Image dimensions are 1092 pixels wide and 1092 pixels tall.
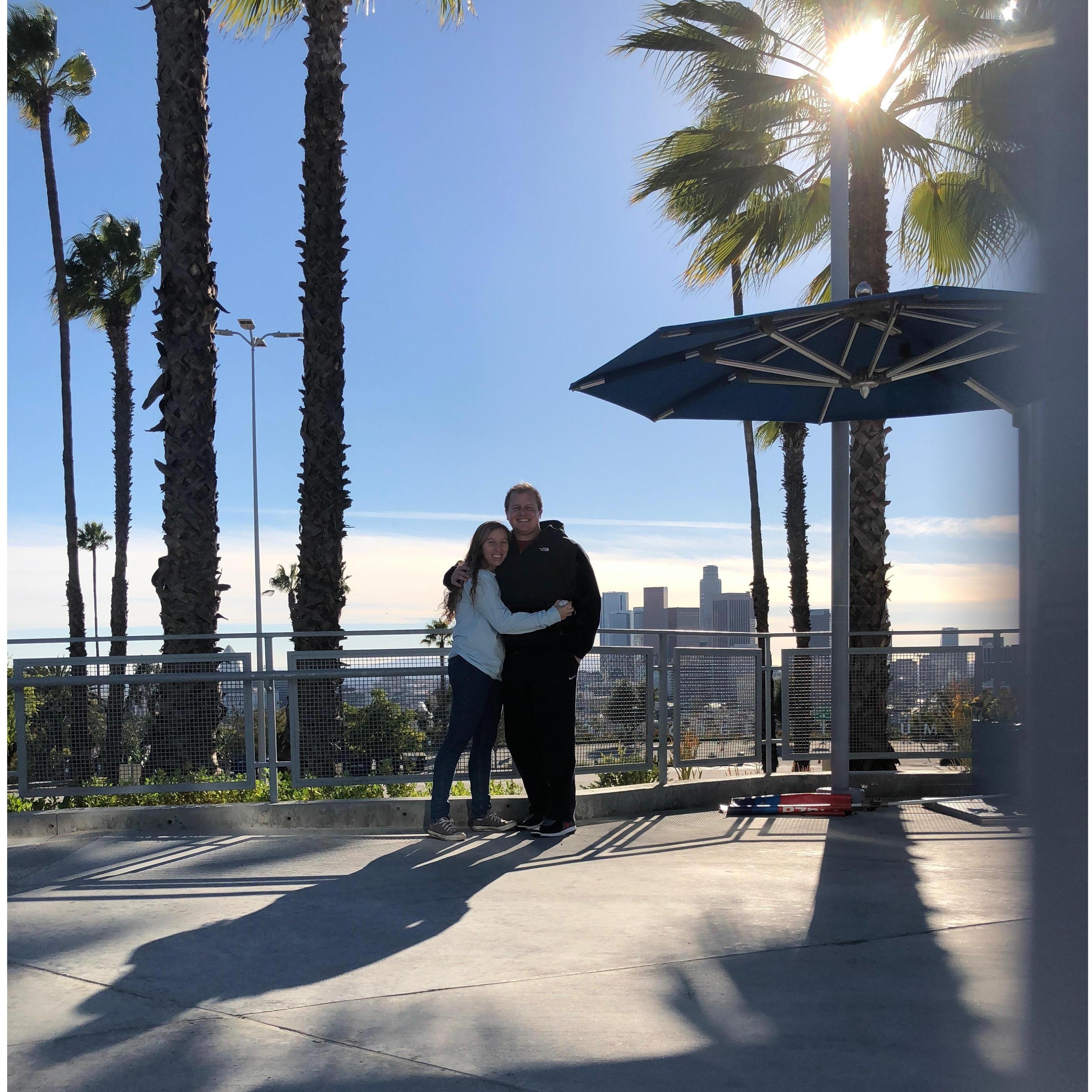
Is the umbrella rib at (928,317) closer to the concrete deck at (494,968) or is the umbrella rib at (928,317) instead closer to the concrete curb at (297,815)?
the concrete deck at (494,968)

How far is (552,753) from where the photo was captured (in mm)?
6121

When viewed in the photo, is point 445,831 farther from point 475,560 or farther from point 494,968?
point 494,968

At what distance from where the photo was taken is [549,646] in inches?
241

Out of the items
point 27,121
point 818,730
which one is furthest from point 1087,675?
point 27,121

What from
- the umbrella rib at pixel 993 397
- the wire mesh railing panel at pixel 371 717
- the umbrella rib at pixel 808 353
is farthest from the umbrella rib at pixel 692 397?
the umbrella rib at pixel 993 397

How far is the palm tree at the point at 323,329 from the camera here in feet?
35.7

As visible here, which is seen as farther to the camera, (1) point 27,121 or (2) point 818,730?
(1) point 27,121

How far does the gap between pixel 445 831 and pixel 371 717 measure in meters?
1.15

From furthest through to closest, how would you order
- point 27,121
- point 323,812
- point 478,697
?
point 27,121
point 323,812
point 478,697

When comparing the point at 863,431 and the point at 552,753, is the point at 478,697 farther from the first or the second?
the point at 863,431

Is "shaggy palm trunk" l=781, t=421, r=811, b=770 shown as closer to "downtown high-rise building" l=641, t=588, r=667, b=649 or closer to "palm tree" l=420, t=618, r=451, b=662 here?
"downtown high-rise building" l=641, t=588, r=667, b=649

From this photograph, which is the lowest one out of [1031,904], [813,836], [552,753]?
[813,836]

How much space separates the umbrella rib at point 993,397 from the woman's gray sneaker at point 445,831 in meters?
5.80

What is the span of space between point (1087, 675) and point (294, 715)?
268 inches
